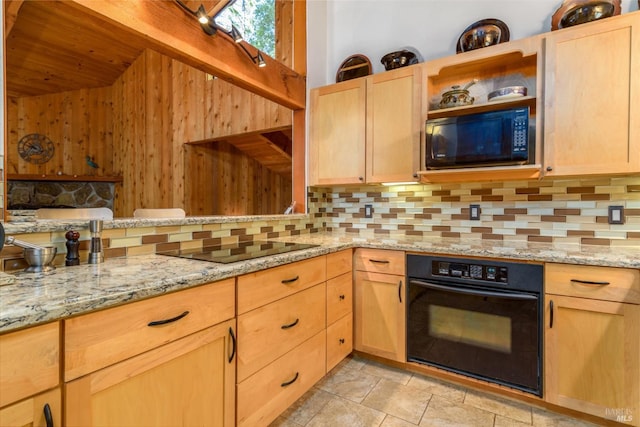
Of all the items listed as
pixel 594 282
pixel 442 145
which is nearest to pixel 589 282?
pixel 594 282

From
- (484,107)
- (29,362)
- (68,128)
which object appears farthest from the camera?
(68,128)

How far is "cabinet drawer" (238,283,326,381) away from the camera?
4.22ft

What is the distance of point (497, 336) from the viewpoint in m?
1.74

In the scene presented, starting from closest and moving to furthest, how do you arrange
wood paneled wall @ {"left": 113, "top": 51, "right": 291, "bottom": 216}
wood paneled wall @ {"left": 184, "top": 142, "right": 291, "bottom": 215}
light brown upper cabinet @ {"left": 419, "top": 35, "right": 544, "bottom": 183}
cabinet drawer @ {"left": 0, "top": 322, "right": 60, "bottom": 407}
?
1. cabinet drawer @ {"left": 0, "top": 322, "right": 60, "bottom": 407}
2. light brown upper cabinet @ {"left": 419, "top": 35, "right": 544, "bottom": 183}
3. wood paneled wall @ {"left": 113, "top": 51, "right": 291, "bottom": 216}
4. wood paneled wall @ {"left": 184, "top": 142, "right": 291, "bottom": 215}

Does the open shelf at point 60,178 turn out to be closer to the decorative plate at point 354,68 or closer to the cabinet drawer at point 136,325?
the decorative plate at point 354,68

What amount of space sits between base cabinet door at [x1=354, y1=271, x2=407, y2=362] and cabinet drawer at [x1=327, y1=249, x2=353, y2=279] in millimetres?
125

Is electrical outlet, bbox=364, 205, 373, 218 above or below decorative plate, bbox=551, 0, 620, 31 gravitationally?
below

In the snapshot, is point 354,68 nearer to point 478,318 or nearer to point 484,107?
point 484,107

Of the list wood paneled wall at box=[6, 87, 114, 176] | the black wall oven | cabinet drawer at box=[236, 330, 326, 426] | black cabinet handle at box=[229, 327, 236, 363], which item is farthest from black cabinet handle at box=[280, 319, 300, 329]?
wood paneled wall at box=[6, 87, 114, 176]

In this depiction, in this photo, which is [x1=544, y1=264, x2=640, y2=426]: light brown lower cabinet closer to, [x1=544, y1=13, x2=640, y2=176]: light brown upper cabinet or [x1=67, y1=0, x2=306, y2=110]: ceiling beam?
[x1=544, y1=13, x2=640, y2=176]: light brown upper cabinet

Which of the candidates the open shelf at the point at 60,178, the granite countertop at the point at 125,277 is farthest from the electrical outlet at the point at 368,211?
the open shelf at the point at 60,178

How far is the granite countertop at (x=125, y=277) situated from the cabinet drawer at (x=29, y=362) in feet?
0.10

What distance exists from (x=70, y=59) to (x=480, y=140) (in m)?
5.78

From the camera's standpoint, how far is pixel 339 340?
200 cm
